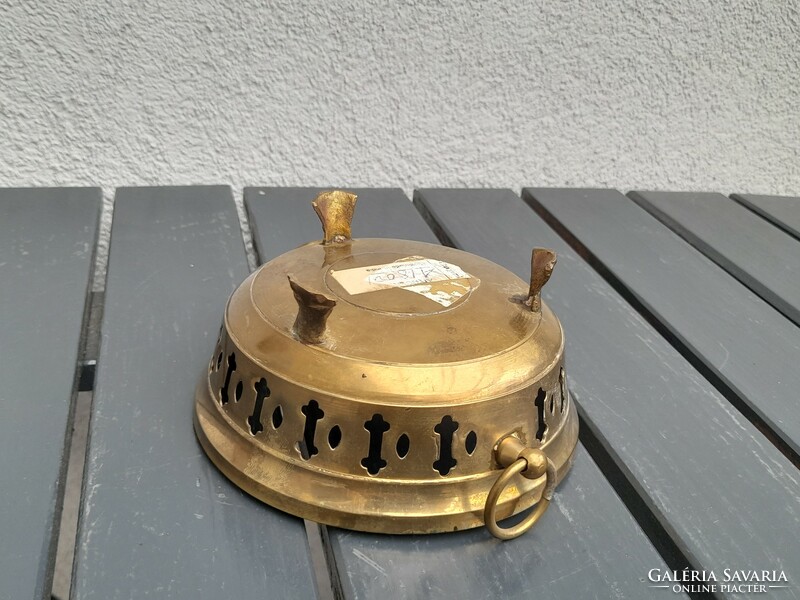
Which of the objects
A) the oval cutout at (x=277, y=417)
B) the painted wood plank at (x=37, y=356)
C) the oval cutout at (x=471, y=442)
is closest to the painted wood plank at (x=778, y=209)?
the oval cutout at (x=471, y=442)

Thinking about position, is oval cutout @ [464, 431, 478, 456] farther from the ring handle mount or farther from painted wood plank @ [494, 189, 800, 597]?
painted wood plank @ [494, 189, 800, 597]

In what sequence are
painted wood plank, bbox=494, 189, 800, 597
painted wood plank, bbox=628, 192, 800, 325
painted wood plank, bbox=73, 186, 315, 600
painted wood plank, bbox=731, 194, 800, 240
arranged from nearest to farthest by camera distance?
painted wood plank, bbox=73, 186, 315, 600, painted wood plank, bbox=494, 189, 800, 597, painted wood plank, bbox=628, 192, 800, 325, painted wood plank, bbox=731, 194, 800, 240

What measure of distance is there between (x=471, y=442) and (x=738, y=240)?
98cm

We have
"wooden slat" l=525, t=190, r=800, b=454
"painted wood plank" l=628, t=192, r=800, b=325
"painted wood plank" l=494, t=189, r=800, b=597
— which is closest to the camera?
"painted wood plank" l=494, t=189, r=800, b=597

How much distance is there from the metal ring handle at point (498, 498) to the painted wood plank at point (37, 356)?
0.37 metres

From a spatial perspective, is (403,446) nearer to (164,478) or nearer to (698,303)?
(164,478)

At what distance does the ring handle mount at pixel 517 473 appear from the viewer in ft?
2.07

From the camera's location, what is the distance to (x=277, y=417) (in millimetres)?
680

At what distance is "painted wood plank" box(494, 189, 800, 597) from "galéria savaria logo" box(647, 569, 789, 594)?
1cm

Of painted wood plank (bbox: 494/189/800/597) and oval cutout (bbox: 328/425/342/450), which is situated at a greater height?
oval cutout (bbox: 328/425/342/450)

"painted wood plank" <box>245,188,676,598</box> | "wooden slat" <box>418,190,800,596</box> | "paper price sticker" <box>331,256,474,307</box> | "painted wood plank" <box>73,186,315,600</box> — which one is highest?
"paper price sticker" <box>331,256,474,307</box>

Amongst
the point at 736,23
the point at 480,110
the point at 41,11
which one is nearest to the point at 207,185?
the point at 41,11

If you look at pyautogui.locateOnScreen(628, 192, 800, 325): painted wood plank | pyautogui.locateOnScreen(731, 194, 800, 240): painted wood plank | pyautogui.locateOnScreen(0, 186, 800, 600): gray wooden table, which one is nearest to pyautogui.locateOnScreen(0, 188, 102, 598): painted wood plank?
pyautogui.locateOnScreen(0, 186, 800, 600): gray wooden table

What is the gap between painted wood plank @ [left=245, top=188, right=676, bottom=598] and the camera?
0.63 m
